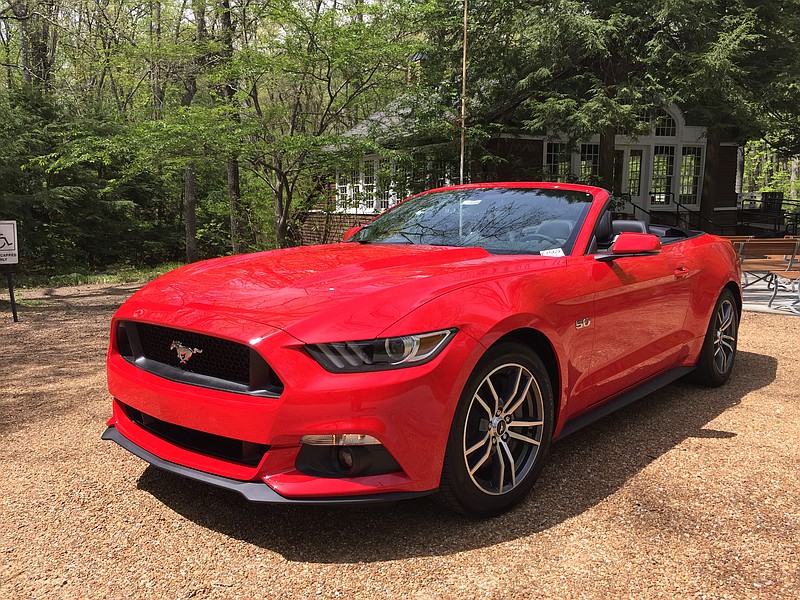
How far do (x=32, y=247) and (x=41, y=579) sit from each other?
16.8m

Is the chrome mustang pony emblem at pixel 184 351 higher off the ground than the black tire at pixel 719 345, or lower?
higher

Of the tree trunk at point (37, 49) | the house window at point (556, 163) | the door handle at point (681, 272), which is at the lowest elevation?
the door handle at point (681, 272)

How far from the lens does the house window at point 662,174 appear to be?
21.4 m

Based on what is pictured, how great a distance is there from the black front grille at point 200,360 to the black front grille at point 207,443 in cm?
22

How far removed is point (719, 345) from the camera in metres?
4.99

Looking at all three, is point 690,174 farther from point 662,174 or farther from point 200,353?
point 200,353

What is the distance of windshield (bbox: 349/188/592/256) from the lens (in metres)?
3.62

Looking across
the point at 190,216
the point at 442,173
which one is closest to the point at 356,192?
the point at 442,173

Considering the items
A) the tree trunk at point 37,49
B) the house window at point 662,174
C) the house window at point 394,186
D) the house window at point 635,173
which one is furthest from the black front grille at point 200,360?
the house window at point 662,174

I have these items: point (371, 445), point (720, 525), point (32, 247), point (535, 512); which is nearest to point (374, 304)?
point (371, 445)

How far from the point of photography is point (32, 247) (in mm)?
16797

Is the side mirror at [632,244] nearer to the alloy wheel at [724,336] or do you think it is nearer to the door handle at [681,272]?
the door handle at [681,272]

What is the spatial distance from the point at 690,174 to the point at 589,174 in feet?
24.0

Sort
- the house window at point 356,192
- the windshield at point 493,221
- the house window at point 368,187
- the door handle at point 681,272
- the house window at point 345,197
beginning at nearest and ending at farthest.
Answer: the windshield at point 493,221 → the door handle at point 681,272 → the house window at point 368,187 → the house window at point 356,192 → the house window at point 345,197
